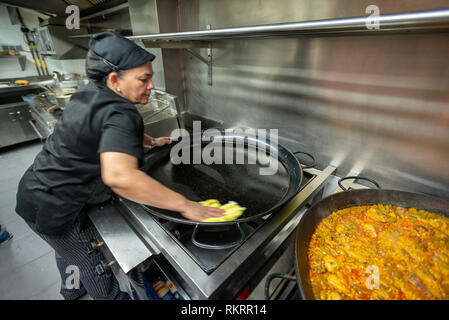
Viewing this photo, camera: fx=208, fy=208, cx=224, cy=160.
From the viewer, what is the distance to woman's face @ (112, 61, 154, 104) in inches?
33.5

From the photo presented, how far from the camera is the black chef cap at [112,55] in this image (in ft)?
2.61

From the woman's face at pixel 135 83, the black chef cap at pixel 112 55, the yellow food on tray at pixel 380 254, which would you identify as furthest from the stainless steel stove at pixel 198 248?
the black chef cap at pixel 112 55

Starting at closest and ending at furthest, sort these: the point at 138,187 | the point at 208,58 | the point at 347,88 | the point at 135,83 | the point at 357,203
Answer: the point at 138,187 < the point at 135,83 < the point at 357,203 < the point at 347,88 < the point at 208,58

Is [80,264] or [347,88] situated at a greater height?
[347,88]

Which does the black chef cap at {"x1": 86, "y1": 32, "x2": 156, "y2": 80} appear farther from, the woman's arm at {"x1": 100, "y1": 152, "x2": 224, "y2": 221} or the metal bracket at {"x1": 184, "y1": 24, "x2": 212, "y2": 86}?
the metal bracket at {"x1": 184, "y1": 24, "x2": 212, "y2": 86}

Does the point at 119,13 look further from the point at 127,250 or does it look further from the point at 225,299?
the point at 225,299

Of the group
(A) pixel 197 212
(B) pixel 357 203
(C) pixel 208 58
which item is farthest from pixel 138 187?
(C) pixel 208 58

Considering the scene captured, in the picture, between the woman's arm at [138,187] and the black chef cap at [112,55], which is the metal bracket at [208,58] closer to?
the black chef cap at [112,55]

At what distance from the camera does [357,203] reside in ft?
3.56

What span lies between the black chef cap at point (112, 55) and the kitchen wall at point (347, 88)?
938 millimetres

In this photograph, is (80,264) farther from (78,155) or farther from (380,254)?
(380,254)

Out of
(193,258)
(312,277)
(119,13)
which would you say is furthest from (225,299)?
(119,13)

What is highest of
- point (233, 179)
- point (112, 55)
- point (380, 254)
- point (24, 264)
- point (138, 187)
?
point (112, 55)

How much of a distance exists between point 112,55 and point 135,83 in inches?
4.8
